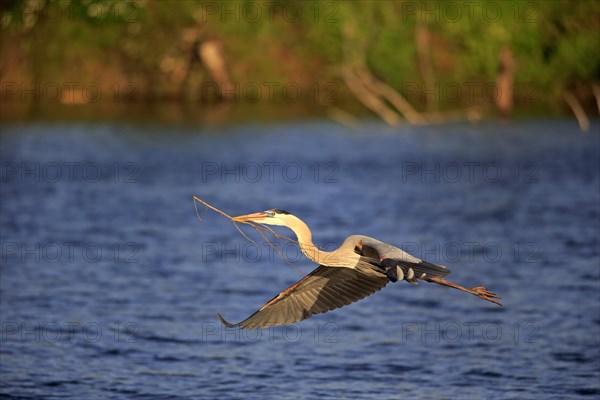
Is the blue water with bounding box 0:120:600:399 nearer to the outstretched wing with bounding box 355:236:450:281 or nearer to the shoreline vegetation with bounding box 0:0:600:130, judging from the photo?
the outstretched wing with bounding box 355:236:450:281

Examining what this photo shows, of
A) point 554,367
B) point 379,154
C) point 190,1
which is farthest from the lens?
point 190,1

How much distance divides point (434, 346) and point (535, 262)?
24.2 feet

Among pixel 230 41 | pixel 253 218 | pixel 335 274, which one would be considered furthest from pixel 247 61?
pixel 253 218

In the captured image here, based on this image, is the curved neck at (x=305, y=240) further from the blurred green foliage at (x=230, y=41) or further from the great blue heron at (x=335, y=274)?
the blurred green foliage at (x=230, y=41)

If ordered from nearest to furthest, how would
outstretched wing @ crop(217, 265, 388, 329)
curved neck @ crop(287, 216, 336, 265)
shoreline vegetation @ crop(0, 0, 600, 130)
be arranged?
1. curved neck @ crop(287, 216, 336, 265)
2. outstretched wing @ crop(217, 265, 388, 329)
3. shoreline vegetation @ crop(0, 0, 600, 130)

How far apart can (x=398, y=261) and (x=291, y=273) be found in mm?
13876

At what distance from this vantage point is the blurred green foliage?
68938 millimetres

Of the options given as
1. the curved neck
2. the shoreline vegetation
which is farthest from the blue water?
the shoreline vegetation

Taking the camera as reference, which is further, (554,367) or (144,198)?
(144,198)

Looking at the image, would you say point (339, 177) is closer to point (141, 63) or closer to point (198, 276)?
point (198, 276)

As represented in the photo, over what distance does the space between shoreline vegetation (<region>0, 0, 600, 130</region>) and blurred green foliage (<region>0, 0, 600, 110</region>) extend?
8cm

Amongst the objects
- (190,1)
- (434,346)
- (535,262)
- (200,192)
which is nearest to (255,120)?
(190,1)

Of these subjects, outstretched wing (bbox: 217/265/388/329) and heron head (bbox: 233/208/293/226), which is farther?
outstretched wing (bbox: 217/265/388/329)

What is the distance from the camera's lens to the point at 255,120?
63438mm
